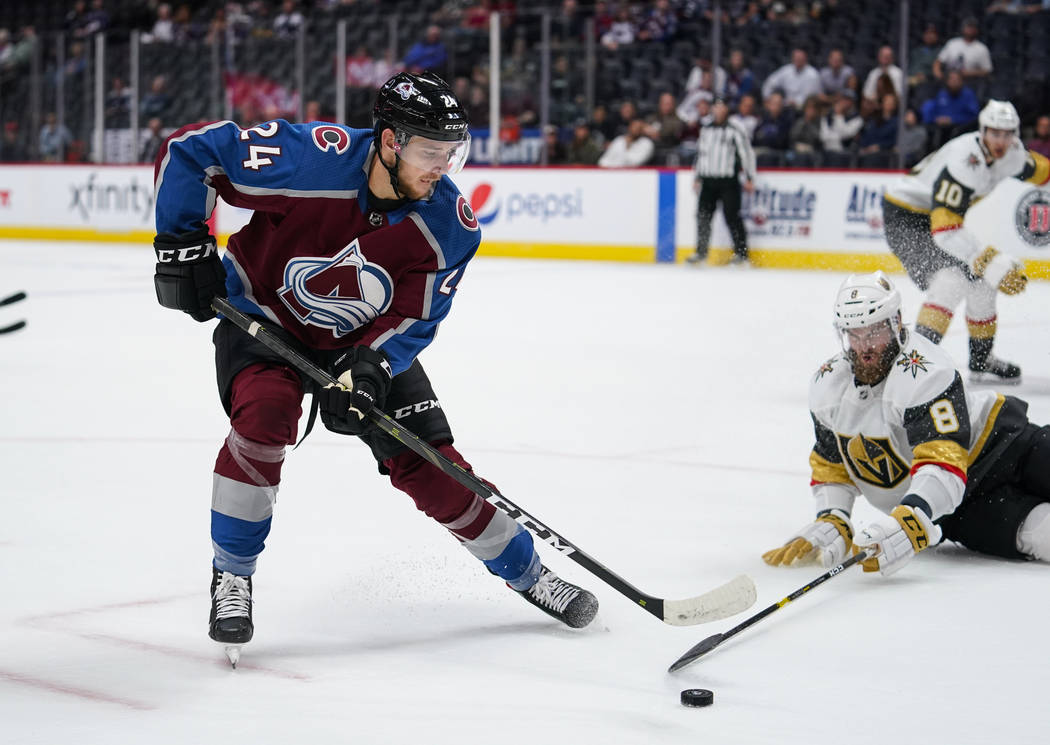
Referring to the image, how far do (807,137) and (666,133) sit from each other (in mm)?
1259

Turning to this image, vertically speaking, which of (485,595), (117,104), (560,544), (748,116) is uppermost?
(117,104)

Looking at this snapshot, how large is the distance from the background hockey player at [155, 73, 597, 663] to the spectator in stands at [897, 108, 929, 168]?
840 cm

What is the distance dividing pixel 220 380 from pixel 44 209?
1223 cm

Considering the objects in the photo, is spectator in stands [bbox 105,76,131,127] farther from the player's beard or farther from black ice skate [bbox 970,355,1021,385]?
the player's beard

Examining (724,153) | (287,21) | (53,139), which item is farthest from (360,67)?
(724,153)

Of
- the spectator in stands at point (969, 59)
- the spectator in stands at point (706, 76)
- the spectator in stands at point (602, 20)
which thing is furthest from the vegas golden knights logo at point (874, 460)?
the spectator in stands at point (602, 20)

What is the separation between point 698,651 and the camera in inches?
101

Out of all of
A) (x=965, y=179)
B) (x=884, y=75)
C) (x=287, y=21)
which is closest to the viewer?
(x=965, y=179)

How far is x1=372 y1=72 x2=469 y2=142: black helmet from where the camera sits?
101 inches

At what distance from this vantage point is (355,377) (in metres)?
2.59

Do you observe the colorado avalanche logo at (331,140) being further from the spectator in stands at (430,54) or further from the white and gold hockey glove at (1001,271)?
the spectator in stands at (430,54)

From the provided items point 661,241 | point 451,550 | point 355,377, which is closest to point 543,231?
point 661,241

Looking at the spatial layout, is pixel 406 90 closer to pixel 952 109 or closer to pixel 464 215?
pixel 464 215

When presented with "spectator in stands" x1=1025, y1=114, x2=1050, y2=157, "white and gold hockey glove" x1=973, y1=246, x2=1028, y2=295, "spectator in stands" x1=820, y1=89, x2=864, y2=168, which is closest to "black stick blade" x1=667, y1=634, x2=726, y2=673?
"white and gold hockey glove" x1=973, y1=246, x2=1028, y2=295
